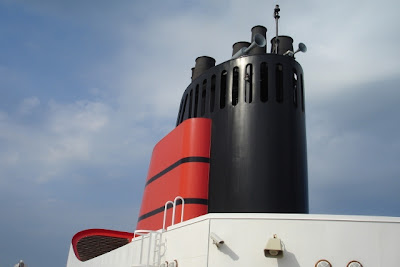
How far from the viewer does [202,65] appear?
10.8 m

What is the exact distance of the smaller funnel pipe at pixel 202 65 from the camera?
35.4ft

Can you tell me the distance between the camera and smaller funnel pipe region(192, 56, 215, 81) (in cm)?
1078

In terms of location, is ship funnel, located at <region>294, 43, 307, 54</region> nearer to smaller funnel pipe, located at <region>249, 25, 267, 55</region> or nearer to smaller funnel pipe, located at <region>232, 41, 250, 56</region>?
smaller funnel pipe, located at <region>249, 25, 267, 55</region>

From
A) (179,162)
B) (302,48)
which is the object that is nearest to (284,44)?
(302,48)

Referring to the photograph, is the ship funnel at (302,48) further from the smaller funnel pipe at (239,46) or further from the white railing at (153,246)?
the white railing at (153,246)

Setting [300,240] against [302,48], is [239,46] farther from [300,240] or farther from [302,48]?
[300,240]

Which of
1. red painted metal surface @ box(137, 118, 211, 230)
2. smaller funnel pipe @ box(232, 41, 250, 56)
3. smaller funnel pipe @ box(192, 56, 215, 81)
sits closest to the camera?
red painted metal surface @ box(137, 118, 211, 230)

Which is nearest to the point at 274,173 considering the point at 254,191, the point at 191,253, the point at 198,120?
the point at 254,191

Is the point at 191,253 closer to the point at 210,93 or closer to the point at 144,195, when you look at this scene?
the point at 210,93

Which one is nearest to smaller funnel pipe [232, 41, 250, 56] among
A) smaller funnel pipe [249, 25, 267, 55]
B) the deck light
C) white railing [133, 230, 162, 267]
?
smaller funnel pipe [249, 25, 267, 55]

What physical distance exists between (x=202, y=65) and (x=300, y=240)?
6.38 m

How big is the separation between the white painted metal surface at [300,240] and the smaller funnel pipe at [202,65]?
569cm

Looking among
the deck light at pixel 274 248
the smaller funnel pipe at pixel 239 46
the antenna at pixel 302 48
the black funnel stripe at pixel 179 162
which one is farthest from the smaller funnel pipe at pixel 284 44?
the deck light at pixel 274 248

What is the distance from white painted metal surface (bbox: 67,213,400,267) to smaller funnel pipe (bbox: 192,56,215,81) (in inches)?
224
